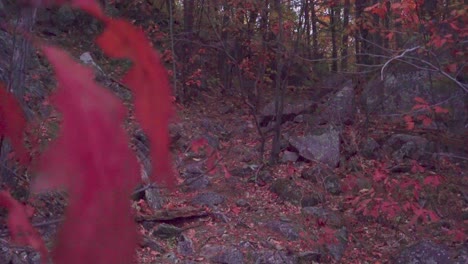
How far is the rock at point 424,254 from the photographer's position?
5582 mm

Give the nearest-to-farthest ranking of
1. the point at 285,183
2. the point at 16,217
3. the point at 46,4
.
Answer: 1. the point at 46,4
2. the point at 16,217
3. the point at 285,183

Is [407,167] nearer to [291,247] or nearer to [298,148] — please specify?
[298,148]

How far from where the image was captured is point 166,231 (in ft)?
19.3

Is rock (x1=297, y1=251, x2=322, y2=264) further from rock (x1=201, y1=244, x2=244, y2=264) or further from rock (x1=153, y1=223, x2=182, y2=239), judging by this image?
rock (x1=153, y1=223, x2=182, y2=239)

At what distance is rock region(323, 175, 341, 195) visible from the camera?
7.57 metres

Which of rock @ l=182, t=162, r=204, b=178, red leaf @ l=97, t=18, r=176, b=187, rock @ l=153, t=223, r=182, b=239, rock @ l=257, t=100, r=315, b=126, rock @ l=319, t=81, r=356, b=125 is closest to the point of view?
red leaf @ l=97, t=18, r=176, b=187

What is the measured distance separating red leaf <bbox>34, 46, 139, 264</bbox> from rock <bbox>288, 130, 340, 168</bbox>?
7801 millimetres

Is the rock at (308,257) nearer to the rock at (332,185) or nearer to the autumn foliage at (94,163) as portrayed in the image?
the rock at (332,185)

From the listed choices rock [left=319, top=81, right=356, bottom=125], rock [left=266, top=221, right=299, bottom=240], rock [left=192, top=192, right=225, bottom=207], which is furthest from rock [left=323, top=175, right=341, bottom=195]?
rock [left=319, top=81, right=356, bottom=125]

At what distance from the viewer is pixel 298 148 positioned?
8.50m

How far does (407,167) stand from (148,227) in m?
3.96

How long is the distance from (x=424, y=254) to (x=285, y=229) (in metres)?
1.47

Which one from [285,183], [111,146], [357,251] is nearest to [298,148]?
[285,183]

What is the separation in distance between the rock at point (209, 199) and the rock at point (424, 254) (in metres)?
2.17
